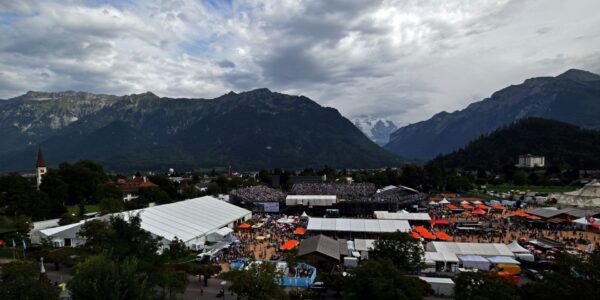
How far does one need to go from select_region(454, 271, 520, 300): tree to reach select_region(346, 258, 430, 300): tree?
1.96 meters

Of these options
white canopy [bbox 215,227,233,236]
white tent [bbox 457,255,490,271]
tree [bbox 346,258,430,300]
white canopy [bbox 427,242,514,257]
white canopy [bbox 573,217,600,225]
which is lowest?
white canopy [bbox 215,227,233,236]

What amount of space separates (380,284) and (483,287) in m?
4.09

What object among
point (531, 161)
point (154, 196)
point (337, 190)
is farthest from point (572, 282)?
point (531, 161)

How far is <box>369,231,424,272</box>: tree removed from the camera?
23656mm

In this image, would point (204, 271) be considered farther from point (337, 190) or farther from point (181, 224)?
point (337, 190)

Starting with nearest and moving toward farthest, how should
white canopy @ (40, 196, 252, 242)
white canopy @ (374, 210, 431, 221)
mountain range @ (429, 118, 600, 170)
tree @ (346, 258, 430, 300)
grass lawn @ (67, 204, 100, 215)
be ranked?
1. tree @ (346, 258, 430, 300)
2. white canopy @ (40, 196, 252, 242)
3. white canopy @ (374, 210, 431, 221)
4. grass lawn @ (67, 204, 100, 215)
5. mountain range @ (429, 118, 600, 170)

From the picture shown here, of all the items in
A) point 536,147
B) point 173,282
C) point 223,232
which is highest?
point 536,147

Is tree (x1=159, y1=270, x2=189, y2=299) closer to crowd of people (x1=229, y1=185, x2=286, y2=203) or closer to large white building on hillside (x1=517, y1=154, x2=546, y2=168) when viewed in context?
crowd of people (x1=229, y1=185, x2=286, y2=203)

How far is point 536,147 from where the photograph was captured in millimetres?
145250

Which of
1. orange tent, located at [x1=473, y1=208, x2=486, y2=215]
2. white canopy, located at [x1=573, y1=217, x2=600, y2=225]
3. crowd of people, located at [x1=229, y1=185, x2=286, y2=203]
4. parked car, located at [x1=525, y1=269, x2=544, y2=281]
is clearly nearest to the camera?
parked car, located at [x1=525, y1=269, x2=544, y2=281]

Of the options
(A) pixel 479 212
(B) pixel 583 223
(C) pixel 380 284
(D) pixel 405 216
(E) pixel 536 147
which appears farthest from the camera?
(E) pixel 536 147

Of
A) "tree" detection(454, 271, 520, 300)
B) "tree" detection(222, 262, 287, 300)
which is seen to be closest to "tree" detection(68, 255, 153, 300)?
"tree" detection(222, 262, 287, 300)

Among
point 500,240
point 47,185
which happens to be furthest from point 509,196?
point 47,185

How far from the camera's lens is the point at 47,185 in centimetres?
5825
